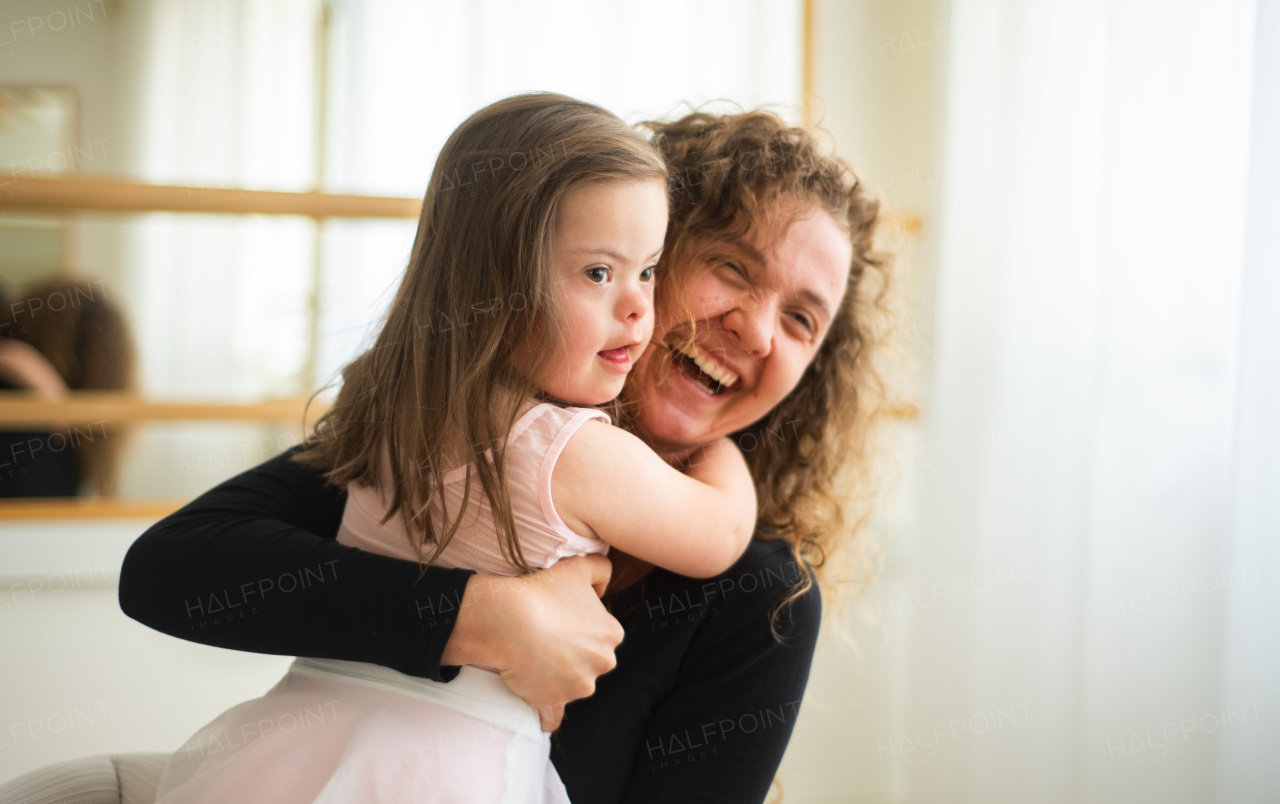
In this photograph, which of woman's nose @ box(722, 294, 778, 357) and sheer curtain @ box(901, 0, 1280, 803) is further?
sheer curtain @ box(901, 0, 1280, 803)

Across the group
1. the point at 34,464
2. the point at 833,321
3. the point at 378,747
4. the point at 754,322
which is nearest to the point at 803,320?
the point at 754,322

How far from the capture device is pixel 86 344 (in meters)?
2.46

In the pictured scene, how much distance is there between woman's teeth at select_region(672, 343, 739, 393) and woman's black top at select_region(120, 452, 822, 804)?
18 cm

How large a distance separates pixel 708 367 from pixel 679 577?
21cm

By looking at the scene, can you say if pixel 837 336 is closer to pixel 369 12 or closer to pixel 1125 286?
pixel 1125 286

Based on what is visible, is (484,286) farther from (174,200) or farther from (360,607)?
(174,200)

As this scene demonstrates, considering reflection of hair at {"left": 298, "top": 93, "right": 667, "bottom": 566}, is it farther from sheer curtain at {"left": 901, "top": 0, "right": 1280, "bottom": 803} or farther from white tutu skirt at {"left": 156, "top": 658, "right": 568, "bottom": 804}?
sheer curtain at {"left": 901, "top": 0, "right": 1280, "bottom": 803}

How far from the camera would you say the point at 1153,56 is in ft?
3.74

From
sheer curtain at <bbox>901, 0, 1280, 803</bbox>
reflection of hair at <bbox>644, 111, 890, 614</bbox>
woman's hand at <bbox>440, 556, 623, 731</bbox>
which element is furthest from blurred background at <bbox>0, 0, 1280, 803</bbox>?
woman's hand at <bbox>440, 556, 623, 731</bbox>

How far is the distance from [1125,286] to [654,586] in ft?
2.60

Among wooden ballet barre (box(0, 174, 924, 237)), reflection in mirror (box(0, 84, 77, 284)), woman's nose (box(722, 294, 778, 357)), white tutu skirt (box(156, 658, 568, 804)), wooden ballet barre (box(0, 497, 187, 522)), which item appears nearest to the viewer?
white tutu skirt (box(156, 658, 568, 804))

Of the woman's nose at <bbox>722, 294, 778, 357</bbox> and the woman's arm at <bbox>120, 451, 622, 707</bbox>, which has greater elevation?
the woman's nose at <bbox>722, 294, 778, 357</bbox>

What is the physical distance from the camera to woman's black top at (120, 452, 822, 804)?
649mm

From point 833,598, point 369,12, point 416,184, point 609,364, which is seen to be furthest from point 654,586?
point 369,12
